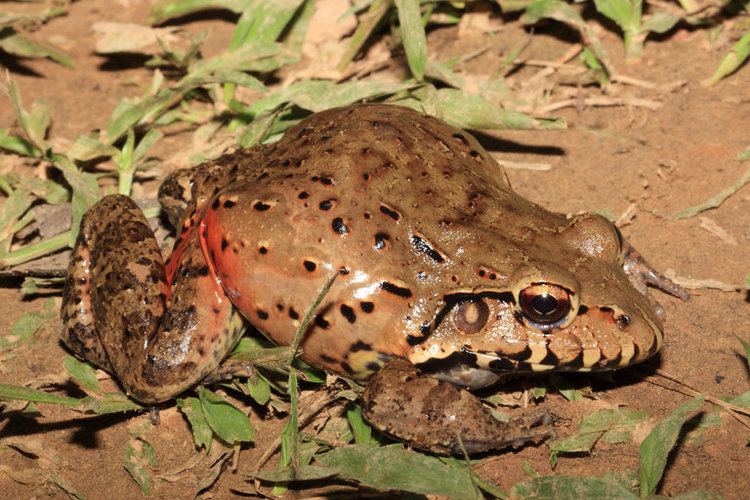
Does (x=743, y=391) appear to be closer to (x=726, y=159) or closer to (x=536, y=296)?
(x=536, y=296)

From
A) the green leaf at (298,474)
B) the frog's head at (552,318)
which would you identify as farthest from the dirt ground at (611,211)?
the frog's head at (552,318)

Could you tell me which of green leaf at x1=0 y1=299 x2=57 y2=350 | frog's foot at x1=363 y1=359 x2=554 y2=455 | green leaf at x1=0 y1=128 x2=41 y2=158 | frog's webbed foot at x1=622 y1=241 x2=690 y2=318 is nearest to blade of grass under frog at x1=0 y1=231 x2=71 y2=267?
green leaf at x1=0 y1=299 x2=57 y2=350

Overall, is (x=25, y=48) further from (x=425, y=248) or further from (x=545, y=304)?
(x=545, y=304)

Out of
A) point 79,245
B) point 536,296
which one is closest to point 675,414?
point 536,296

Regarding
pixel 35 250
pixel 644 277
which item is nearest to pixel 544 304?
pixel 644 277

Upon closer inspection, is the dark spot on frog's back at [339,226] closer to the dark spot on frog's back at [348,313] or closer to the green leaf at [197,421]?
the dark spot on frog's back at [348,313]

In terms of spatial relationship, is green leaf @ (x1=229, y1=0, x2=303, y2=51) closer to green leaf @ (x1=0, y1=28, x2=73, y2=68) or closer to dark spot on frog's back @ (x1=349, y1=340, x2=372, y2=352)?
green leaf @ (x1=0, y1=28, x2=73, y2=68)
